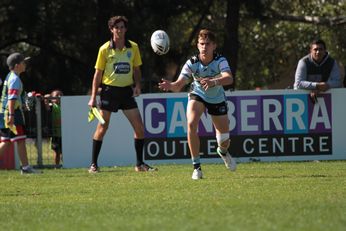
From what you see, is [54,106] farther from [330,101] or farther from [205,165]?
[330,101]

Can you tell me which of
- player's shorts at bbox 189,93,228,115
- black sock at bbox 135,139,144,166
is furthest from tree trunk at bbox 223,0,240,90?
player's shorts at bbox 189,93,228,115

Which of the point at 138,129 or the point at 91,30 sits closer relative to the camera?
the point at 138,129

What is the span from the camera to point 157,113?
55.0 ft

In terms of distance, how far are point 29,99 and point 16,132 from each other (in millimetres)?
3001

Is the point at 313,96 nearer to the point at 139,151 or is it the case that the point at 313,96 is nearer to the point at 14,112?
the point at 139,151

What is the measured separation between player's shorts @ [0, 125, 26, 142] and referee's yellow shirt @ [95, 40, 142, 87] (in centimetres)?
155

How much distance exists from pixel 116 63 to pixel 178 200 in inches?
191

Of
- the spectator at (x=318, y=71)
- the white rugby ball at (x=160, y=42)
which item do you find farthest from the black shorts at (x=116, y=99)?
the spectator at (x=318, y=71)

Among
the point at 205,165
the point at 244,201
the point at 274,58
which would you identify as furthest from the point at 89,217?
the point at 274,58

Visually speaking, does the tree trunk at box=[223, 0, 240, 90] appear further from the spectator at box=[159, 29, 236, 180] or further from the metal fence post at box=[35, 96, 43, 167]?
the spectator at box=[159, 29, 236, 180]

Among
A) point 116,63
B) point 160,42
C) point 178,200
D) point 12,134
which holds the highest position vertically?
point 160,42

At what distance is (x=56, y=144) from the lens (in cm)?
1759

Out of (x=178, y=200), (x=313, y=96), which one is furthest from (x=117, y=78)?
(x=178, y=200)

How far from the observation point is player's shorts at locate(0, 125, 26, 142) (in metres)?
14.5
